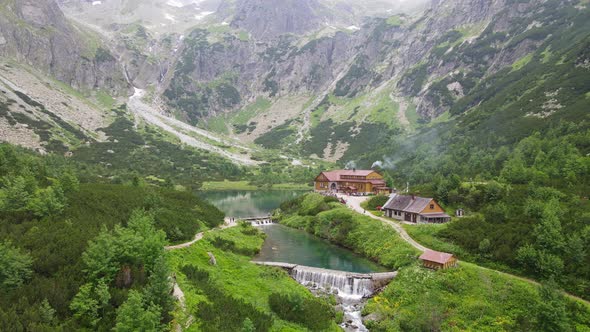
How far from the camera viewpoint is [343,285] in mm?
42688

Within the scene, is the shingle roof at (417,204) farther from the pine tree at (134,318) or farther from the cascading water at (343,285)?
the pine tree at (134,318)

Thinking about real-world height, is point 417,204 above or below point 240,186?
below

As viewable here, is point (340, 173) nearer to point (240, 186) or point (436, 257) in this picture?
point (240, 186)

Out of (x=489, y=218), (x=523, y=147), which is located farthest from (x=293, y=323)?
(x=523, y=147)

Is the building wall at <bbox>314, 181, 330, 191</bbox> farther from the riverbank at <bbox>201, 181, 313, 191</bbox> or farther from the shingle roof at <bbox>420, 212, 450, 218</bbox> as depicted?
the shingle roof at <bbox>420, 212, 450, 218</bbox>

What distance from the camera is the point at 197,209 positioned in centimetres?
6725

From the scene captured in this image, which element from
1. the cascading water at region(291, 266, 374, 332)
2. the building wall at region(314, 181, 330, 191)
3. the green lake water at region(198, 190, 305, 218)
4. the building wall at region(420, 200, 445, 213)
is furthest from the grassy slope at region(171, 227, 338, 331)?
the building wall at region(314, 181, 330, 191)

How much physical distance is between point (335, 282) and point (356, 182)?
65149 millimetres

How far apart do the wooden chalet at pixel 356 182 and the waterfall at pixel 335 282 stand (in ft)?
193

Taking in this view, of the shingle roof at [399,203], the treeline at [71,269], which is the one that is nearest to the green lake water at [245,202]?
the shingle roof at [399,203]

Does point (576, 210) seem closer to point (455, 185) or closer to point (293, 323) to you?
point (455, 185)

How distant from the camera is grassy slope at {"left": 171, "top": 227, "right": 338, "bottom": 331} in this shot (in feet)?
105

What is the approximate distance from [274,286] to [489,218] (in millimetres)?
31882

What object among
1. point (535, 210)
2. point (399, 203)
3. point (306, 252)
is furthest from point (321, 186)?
point (535, 210)
